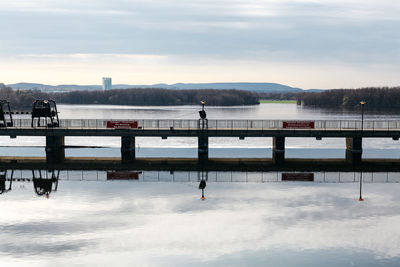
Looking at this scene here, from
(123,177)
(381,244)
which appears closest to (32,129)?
(123,177)

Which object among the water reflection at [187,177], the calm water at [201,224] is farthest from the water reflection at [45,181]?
the calm water at [201,224]

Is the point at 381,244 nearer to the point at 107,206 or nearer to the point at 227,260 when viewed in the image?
the point at 227,260

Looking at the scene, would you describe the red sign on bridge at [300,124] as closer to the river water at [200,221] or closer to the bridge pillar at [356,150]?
the bridge pillar at [356,150]

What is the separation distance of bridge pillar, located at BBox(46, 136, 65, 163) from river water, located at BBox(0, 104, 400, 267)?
27.5 feet

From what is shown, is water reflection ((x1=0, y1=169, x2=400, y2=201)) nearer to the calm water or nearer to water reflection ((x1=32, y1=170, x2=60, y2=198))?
water reflection ((x1=32, y1=170, x2=60, y2=198))

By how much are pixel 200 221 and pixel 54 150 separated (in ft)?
120

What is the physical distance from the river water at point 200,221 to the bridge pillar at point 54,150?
27.5ft

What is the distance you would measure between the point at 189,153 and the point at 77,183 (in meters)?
30.5

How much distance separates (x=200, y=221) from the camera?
34.5 m

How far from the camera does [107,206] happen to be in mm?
38969

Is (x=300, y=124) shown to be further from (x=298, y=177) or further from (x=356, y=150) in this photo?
(x=298, y=177)

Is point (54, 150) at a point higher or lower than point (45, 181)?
higher

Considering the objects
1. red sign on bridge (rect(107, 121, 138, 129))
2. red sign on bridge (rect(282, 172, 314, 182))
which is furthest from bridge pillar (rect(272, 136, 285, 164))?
red sign on bridge (rect(107, 121, 138, 129))

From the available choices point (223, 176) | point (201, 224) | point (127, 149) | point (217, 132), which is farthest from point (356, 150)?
point (201, 224)
